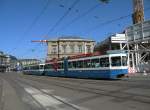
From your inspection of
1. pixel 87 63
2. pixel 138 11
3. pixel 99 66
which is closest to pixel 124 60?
pixel 99 66

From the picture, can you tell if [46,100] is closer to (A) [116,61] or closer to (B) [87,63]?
(A) [116,61]

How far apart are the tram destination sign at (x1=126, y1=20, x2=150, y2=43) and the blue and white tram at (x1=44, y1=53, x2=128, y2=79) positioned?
12257mm

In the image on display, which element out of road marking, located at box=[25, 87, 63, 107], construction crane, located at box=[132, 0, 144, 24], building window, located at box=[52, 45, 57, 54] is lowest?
road marking, located at box=[25, 87, 63, 107]

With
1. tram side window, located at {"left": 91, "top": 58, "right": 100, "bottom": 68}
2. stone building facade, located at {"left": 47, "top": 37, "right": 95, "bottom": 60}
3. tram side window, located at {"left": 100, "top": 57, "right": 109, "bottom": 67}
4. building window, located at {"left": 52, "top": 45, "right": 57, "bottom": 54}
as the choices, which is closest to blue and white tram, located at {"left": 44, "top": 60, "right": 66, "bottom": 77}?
tram side window, located at {"left": 91, "top": 58, "right": 100, "bottom": 68}

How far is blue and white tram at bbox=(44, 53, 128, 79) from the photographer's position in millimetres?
30906

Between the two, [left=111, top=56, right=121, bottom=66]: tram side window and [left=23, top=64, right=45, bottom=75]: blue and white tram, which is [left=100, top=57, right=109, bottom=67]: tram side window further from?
[left=23, top=64, right=45, bottom=75]: blue and white tram

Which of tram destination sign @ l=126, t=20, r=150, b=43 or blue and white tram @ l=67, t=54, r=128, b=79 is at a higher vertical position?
tram destination sign @ l=126, t=20, r=150, b=43

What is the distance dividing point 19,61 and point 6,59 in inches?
410

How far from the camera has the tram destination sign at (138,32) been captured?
45875 millimetres

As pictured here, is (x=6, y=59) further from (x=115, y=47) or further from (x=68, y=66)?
(x=68, y=66)

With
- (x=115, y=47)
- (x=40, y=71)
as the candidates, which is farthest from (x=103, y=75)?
(x=40, y=71)

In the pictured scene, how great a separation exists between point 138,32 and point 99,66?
17574 millimetres

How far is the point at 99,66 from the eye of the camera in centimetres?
3262

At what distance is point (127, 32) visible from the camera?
50688mm
